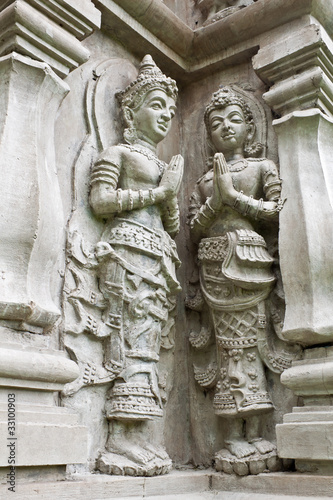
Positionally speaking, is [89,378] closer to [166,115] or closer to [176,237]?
[176,237]

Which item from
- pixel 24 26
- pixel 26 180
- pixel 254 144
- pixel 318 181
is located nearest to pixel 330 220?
pixel 318 181

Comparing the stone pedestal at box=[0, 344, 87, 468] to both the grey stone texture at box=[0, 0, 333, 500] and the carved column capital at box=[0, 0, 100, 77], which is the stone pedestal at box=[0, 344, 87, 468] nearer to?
the grey stone texture at box=[0, 0, 333, 500]

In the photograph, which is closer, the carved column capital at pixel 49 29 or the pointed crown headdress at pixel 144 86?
the carved column capital at pixel 49 29

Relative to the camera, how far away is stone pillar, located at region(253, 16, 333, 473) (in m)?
3.33

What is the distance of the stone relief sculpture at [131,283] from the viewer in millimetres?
3479

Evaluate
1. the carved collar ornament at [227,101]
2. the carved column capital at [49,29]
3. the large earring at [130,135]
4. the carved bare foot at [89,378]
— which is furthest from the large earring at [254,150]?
the carved bare foot at [89,378]

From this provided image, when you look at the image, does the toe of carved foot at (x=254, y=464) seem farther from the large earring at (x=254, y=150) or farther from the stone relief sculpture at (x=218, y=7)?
the stone relief sculpture at (x=218, y=7)

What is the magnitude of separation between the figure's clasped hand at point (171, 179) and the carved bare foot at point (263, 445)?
169cm

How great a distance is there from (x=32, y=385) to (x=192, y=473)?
1.42 m

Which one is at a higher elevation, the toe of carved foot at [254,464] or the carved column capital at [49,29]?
the carved column capital at [49,29]

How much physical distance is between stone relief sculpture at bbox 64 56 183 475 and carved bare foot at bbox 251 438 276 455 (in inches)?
23.2

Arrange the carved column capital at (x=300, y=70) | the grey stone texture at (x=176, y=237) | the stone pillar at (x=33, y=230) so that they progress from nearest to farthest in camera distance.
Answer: the stone pillar at (x=33, y=230), the grey stone texture at (x=176, y=237), the carved column capital at (x=300, y=70)

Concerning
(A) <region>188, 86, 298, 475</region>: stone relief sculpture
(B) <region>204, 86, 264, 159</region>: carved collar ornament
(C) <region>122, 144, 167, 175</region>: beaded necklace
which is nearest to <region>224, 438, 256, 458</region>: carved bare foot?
(A) <region>188, 86, 298, 475</region>: stone relief sculpture

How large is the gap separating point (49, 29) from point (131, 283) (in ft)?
5.32
